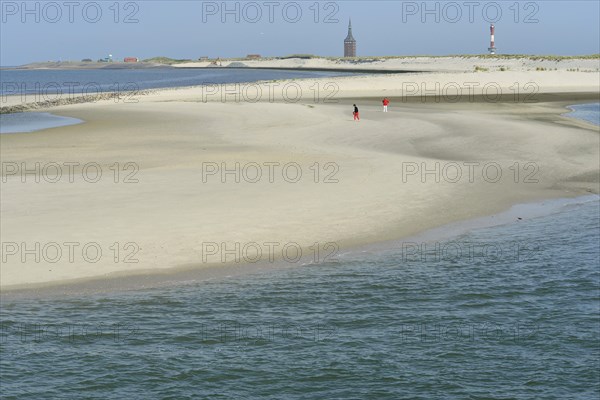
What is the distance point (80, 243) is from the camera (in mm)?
20078

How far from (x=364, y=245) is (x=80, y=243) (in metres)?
7.06

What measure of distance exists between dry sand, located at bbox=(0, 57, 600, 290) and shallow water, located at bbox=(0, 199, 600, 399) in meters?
2.34

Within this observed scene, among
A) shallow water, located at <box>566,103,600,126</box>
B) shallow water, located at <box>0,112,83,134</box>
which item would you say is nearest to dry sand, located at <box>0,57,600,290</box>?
shallow water, located at <box>566,103,600,126</box>

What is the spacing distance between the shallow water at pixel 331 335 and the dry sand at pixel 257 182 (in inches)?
92.0

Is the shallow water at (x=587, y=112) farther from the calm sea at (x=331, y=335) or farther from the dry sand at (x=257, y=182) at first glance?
the calm sea at (x=331, y=335)

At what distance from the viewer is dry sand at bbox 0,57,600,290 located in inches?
795

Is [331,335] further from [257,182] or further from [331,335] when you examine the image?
[257,182]

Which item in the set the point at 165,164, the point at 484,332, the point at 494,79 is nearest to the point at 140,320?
the point at 484,332

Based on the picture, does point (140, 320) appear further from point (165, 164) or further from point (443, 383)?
point (165, 164)

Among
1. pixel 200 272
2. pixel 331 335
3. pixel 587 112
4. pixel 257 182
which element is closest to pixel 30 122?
pixel 257 182

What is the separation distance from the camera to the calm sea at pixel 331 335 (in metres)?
12.4

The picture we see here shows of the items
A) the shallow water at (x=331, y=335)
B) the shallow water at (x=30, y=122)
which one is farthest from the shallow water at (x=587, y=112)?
the shallow water at (x=331, y=335)

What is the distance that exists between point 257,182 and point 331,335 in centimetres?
1462

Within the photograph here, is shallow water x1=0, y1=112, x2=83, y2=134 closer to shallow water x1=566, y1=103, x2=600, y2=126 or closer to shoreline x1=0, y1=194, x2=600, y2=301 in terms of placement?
shallow water x1=566, y1=103, x2=600, y2=126
